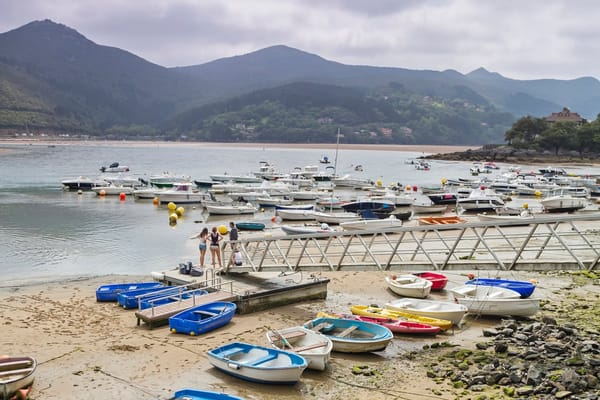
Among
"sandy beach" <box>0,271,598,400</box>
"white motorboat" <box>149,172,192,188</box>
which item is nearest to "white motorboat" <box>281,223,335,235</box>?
"sandy beach" <box>0,271,598,400</box>

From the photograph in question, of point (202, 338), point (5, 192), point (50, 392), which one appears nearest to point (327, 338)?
point (202, 338)

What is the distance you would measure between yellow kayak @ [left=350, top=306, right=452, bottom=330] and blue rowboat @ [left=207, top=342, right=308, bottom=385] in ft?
15.5

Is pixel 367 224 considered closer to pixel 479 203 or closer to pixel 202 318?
pixel 479 203

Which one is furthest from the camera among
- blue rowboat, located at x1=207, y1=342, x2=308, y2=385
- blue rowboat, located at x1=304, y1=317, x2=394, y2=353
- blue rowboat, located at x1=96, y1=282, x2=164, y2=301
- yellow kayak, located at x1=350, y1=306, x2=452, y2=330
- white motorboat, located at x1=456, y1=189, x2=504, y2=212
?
white motorboat, located at x1=456, y1=189, x2=504, y2=212

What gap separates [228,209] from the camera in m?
48.0

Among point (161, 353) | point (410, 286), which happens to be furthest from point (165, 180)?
point (161, 353)

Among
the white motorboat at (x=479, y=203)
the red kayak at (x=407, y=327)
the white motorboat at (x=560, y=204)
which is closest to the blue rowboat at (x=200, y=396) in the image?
the red kayak at (x=407, y=327)

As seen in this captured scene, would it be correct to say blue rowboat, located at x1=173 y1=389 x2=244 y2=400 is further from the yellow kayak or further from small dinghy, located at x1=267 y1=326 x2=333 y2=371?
the yellow kayak

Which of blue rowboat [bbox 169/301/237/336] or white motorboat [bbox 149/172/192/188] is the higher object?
white motorboat [bbox 149/172/192/188]

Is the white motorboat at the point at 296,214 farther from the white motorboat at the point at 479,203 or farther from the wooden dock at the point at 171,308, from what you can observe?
the wooden dock at the point at 171,308

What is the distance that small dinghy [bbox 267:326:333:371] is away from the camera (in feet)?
45.8

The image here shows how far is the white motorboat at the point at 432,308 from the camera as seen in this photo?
17375 millimetres

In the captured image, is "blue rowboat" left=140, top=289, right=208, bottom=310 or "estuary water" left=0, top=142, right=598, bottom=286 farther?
"estuary water" left=0, top=142, right=598, bottom=286

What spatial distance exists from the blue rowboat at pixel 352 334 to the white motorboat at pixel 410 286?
5.16 meters
